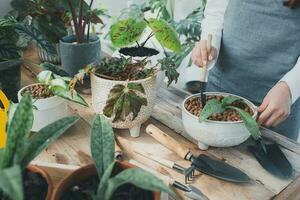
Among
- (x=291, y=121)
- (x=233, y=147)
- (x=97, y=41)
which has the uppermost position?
(x=97, y=41)

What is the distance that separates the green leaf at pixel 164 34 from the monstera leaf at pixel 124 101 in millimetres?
192

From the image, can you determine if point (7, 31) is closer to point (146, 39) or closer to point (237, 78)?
point (146, 39)

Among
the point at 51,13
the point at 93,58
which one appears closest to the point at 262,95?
the point at 93,58

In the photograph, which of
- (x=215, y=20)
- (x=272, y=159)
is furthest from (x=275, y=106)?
(x=215, y=20)

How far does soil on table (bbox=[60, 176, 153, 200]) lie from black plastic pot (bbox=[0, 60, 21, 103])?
509 mm

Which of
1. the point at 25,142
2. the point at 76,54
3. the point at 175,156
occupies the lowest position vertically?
the point at 175,156

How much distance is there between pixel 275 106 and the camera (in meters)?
0.79

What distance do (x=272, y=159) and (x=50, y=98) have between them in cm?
53

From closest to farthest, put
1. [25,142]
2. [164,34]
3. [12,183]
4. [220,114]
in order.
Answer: [12,183] → [25,142] → [220,114] → [164,34]

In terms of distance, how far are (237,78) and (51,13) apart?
687mm

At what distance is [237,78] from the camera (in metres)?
1.13

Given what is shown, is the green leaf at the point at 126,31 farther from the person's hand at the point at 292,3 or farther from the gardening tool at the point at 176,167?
the person's hand at the point at 292,3

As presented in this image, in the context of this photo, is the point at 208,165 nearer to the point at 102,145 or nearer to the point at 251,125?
the point at 251,125

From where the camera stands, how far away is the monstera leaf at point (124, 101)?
708 millimetres
